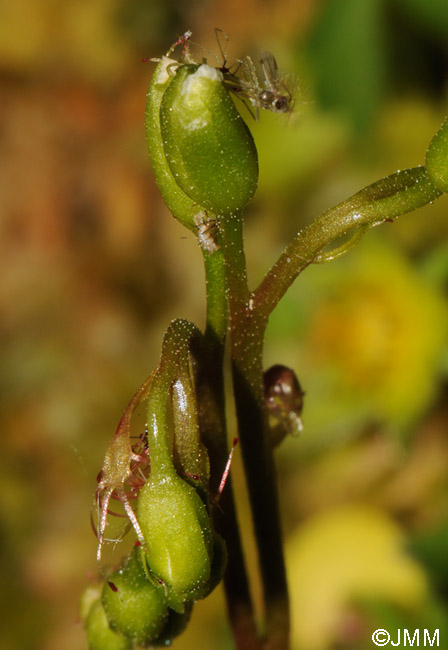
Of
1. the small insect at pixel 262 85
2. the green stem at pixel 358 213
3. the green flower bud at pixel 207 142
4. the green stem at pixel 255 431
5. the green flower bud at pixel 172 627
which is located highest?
the small insect at pixel 262 85

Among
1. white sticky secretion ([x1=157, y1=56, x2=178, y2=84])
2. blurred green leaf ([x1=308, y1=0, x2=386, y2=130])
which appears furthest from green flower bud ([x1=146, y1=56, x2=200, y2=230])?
blurred green leaf ([x1=308, y1=0, x2=386, y2=130])

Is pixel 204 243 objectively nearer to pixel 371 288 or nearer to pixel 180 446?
pixel 180 446

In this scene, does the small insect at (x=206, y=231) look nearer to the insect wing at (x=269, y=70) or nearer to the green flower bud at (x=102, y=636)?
the insect wing at (x=269, y=70)

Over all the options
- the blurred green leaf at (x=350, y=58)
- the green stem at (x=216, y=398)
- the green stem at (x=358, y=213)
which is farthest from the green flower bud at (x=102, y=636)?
the blurred green leaf at (x=350, y=58)

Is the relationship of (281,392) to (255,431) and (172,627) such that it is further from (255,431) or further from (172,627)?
(172,627)

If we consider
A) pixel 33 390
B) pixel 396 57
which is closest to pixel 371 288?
pixel 396 57

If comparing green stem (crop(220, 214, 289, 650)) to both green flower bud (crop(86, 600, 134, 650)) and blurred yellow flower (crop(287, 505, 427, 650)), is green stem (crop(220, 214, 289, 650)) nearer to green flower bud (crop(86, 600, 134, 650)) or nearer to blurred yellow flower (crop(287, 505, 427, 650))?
green flower bud (crop(86, 600, 134, 650))
